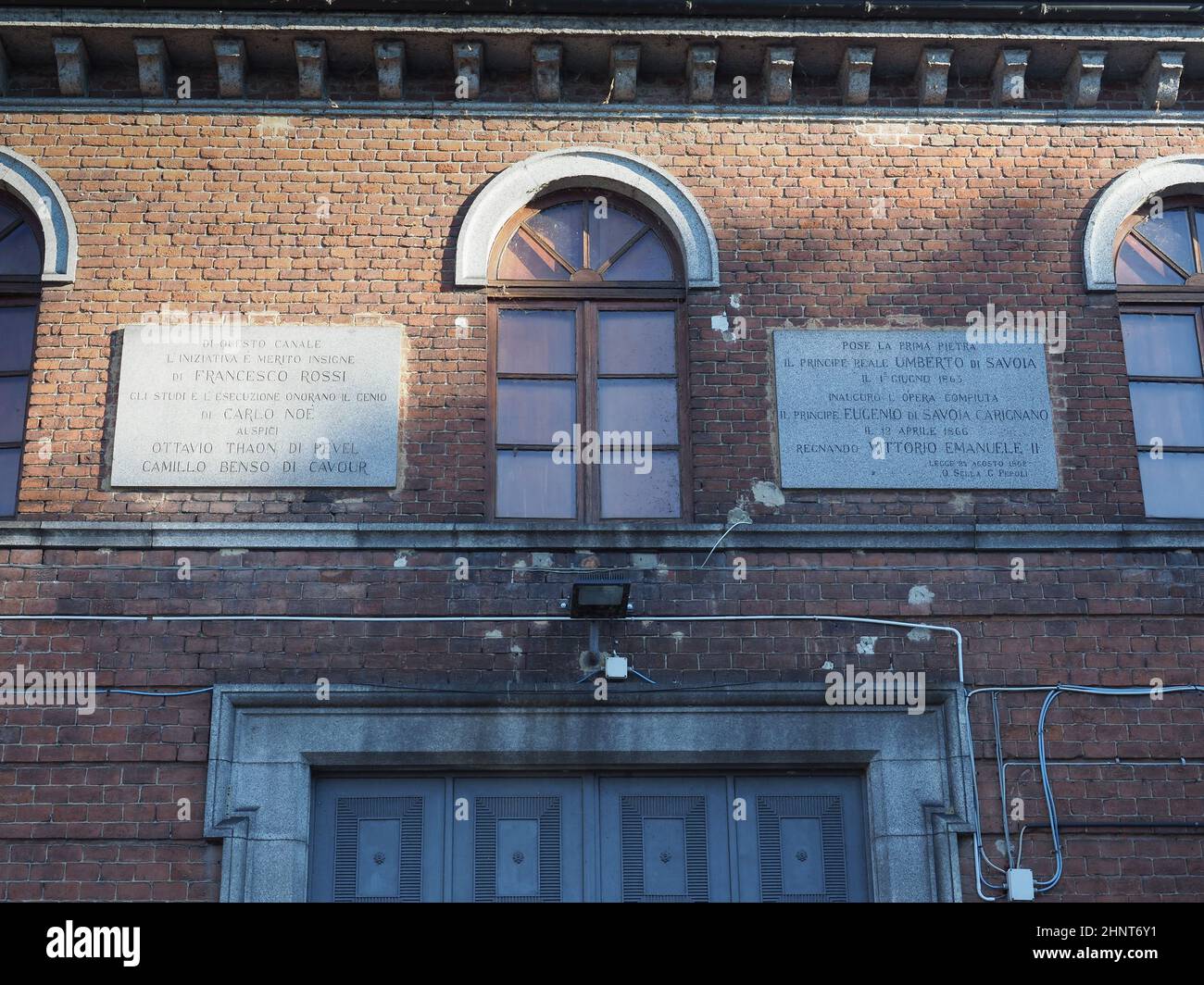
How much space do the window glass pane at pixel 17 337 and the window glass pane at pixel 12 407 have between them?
0.08 metres

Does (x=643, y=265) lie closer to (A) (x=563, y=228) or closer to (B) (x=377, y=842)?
(A) (x=563, y=228)

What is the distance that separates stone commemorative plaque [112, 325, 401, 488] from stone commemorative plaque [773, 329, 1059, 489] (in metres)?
2.55

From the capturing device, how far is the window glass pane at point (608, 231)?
10750 mm

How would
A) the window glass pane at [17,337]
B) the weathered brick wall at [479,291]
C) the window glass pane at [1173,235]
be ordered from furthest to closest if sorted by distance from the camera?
1. the window glass pane at [1173,235]
2. the window glass pane at [17,337]
3. the weathered brick wall at [479,291]

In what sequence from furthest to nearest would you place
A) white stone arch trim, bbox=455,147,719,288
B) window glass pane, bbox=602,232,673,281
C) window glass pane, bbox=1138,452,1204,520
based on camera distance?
window glass pane, bbox=602,232,673,281 < white stone arch trim, bbox=455,147,719,288 < window glass pane, bbox=1138,452,1204,520

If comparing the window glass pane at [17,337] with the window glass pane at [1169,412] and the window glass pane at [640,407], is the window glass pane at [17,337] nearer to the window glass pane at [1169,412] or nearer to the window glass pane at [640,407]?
the window glass pane at [640,407]

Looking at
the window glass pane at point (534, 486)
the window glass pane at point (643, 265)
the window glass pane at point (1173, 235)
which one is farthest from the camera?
the window glass pane at point (1173, 235)

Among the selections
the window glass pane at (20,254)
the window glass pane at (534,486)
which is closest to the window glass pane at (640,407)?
the window glass pane at (534,486)

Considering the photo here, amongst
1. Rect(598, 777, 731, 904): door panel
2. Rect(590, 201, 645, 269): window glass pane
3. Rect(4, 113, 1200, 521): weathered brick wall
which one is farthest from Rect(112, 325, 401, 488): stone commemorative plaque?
Rect(598, 777, 731, 904): door panel

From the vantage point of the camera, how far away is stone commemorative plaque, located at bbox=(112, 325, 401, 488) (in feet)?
32.3

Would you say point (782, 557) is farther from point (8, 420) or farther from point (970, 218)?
point (8, 420)

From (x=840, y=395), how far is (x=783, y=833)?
2.75 meters

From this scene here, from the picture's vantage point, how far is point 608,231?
1080 centimetres

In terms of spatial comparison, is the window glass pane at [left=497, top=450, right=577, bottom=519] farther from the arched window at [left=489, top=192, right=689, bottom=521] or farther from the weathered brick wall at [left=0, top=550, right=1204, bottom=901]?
the weathered brick wall at [left=0, top=550, right=1204, bottom=901]
